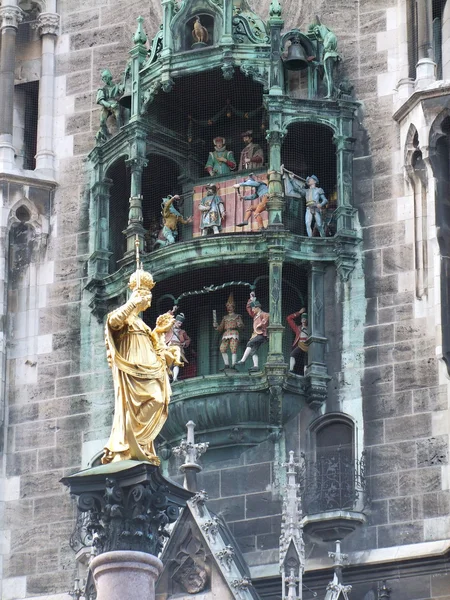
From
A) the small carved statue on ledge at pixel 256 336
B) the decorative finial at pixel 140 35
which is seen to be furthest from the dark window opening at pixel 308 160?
the decorative finial at pixel 140 35

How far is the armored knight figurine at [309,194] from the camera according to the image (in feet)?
109

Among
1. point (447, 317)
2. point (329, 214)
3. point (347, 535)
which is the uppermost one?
point (329, 214)

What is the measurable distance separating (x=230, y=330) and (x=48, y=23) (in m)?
Answer: 6.12

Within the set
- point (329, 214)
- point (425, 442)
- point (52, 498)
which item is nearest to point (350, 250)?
point (329, 214)

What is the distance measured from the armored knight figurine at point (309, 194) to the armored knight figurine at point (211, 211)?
1.02 m

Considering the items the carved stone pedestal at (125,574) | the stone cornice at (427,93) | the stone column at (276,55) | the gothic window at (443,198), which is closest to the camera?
the carved stone pedestal at (125,574)

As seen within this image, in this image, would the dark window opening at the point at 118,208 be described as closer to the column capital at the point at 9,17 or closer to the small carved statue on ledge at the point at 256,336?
the small carved statue on ledge at the point at 256,336

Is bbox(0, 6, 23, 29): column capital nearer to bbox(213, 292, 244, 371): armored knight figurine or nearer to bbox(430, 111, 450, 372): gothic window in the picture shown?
bbox(213, 292, 244, 371): armored knight figurine

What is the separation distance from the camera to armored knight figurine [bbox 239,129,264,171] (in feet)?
112

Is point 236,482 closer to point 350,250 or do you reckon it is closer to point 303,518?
point 303,518

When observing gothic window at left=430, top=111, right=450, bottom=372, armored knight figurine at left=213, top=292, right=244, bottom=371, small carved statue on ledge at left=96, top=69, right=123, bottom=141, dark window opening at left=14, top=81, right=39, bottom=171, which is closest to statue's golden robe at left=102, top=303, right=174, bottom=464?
gothic window at left=430, top=111, right=450, bottom=372

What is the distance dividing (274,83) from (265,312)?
326 cm

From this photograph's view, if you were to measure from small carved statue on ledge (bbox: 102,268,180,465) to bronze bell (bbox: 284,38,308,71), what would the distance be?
28.4 ft

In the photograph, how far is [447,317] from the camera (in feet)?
104
